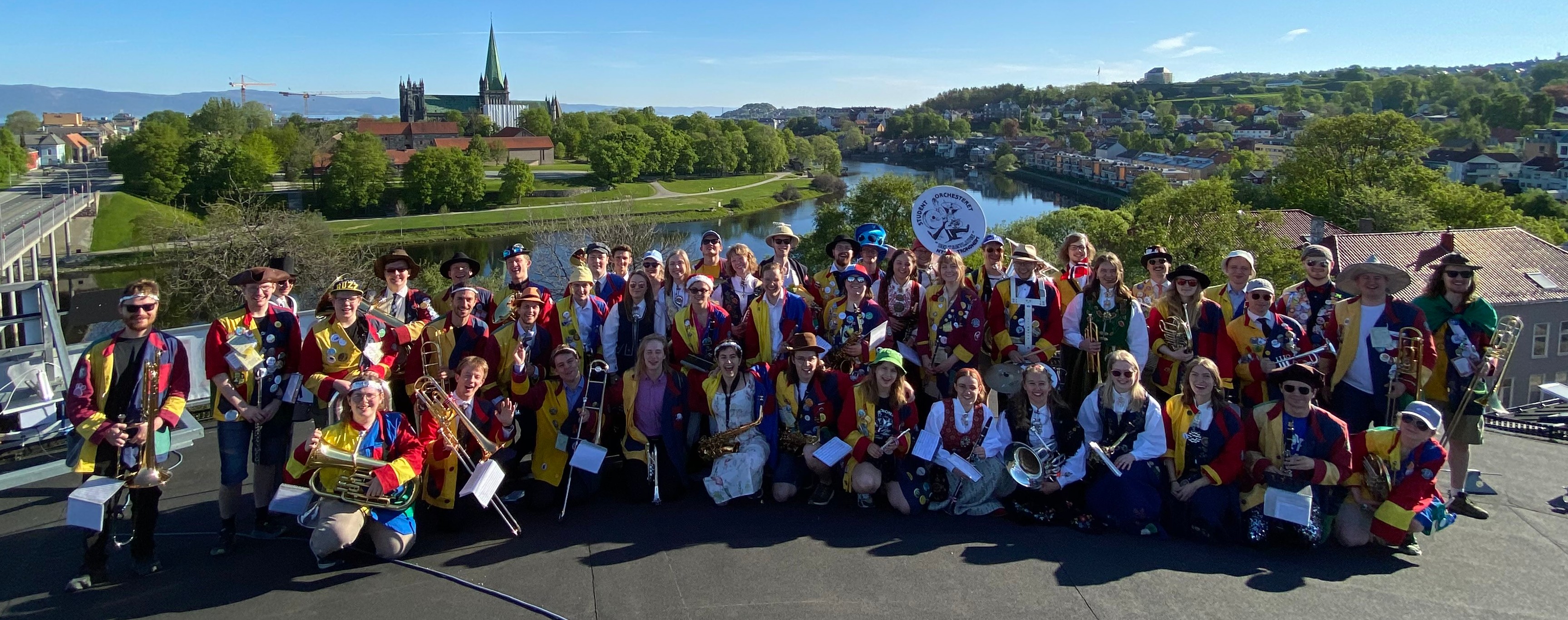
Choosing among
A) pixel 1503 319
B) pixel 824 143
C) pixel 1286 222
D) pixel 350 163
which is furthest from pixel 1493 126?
pixel 1503 319

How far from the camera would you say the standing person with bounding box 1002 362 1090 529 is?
487 centimetres

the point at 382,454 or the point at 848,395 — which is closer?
the point at 382,454

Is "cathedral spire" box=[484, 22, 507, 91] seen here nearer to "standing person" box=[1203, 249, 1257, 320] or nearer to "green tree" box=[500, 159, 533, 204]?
"green tree" box=[500, 159, 533, 204]

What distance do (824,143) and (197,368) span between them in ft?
377

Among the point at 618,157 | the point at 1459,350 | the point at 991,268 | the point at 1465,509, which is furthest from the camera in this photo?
the point at 618,157

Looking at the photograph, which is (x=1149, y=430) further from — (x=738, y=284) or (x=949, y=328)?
(x=738, y=284)

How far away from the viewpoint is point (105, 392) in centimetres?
428

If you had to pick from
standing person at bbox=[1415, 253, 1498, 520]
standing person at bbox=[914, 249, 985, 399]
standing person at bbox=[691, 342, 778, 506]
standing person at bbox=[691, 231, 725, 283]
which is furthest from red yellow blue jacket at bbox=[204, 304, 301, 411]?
standing person at bbox=[1415, 253, 1498, 520]

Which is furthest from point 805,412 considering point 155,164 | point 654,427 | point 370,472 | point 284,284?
point 155,164

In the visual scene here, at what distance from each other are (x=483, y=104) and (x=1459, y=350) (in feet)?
509

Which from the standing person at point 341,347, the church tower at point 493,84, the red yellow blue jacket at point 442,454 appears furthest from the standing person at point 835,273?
the church tower at point 493,84

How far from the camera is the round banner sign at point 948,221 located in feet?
22.8

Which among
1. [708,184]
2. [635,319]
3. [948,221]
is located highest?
[708,184]

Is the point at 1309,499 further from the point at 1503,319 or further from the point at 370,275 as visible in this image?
the point at 370,275
